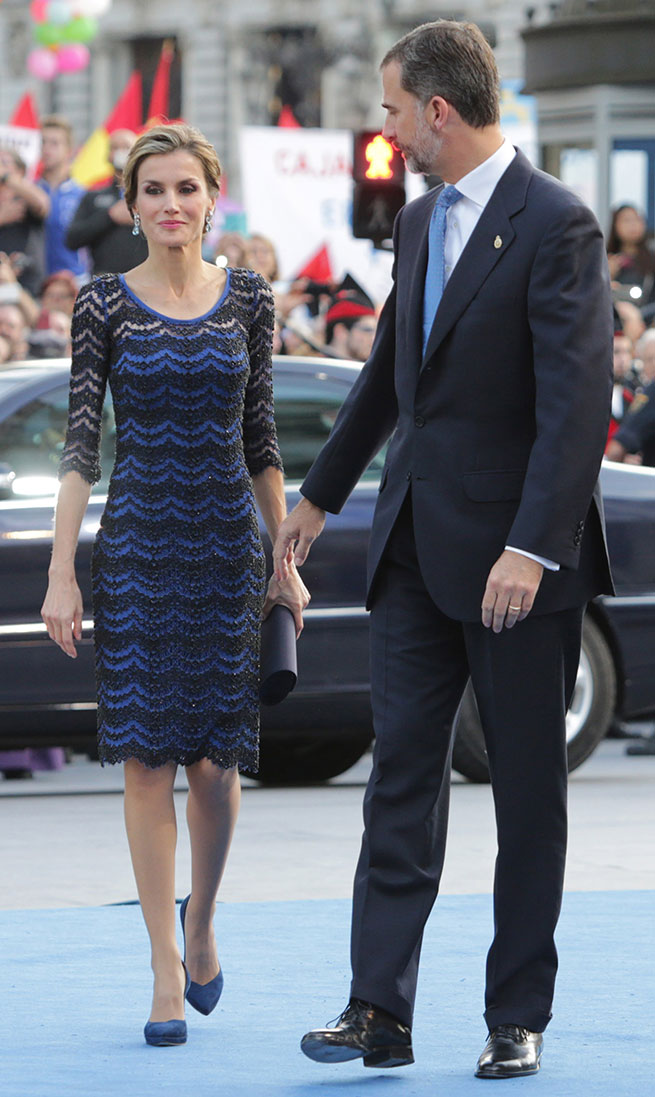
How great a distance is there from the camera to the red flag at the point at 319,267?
63.3ft

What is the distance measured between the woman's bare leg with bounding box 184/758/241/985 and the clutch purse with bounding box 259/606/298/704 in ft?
0.60

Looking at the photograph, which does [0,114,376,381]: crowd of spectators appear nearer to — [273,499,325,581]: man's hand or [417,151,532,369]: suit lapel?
[273,499,325,581]: man's hand

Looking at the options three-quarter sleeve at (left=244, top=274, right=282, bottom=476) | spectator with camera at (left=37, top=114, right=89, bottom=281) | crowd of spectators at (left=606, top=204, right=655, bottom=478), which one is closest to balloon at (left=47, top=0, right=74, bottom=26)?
spectator with camera at (left=37, top=114, right=89, bottom=281)

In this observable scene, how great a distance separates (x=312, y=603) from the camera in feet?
30.9

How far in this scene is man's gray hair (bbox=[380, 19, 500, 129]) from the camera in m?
4.68

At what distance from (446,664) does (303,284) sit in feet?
37.9

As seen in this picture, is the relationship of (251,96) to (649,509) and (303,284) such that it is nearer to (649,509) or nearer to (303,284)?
(303,284)

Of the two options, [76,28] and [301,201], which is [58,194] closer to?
[301,201]

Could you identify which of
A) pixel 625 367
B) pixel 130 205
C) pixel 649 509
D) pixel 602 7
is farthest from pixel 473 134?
pixel 602 7

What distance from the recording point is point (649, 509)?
32.5 ft

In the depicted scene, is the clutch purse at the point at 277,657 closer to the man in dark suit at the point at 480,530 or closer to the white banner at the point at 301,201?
the man in dark suit at the point at 480,530

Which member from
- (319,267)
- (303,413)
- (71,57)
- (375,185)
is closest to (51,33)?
(71,57)

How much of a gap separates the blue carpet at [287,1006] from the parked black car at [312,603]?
247 centimetres

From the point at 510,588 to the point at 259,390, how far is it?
942mm
